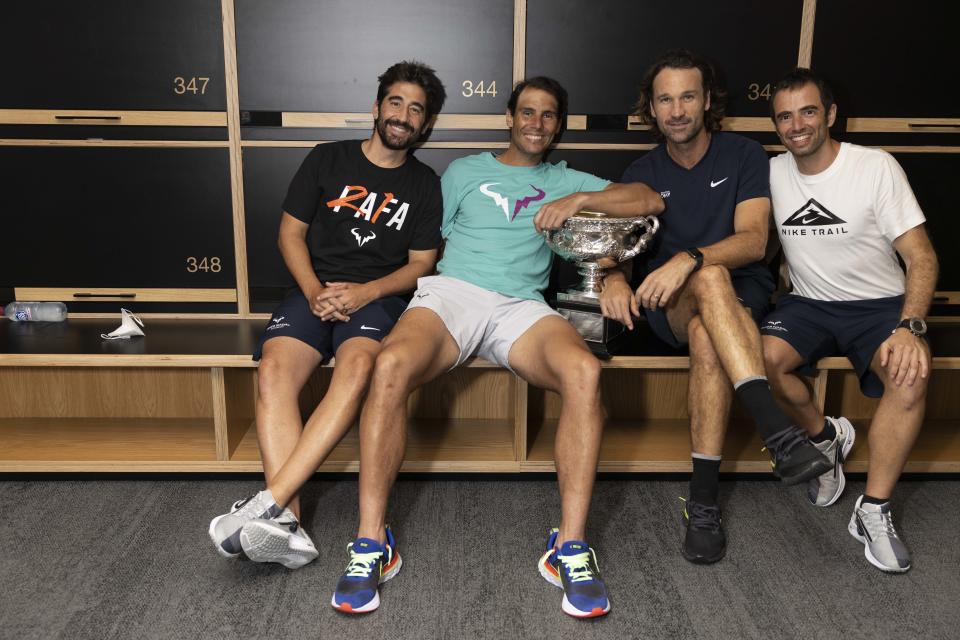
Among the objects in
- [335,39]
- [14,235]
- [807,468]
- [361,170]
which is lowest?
[807,468]

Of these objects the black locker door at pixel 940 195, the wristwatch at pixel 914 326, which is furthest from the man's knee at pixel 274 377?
the black locker door at pixel 940 195

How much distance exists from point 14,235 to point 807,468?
2593mm

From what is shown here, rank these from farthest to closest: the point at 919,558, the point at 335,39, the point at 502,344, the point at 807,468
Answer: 1. the point at 335,39
2. the point at 502,344
3. the point at 919,558
4. the point at 807,468

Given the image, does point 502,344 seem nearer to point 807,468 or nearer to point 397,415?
point 397,415

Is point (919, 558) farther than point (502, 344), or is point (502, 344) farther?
point (502, 344)

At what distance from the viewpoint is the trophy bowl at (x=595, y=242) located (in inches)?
88.3

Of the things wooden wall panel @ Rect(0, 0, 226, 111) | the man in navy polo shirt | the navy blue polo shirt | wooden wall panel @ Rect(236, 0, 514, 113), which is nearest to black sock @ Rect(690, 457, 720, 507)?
the man in navy polo shirt

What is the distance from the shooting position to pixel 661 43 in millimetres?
2645

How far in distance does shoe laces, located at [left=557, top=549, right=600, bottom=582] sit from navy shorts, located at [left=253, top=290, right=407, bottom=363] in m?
0.77

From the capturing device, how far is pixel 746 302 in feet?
7.57

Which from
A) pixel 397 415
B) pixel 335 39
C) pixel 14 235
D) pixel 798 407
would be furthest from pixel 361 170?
pixel 798 407

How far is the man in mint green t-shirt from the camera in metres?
1.86

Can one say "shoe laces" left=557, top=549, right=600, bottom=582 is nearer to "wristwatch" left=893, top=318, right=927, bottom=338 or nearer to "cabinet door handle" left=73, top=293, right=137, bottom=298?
"wristwatch" left=893, top=318, right=927, bottom=338

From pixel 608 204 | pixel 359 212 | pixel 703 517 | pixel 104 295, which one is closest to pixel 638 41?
pixel 608 204
